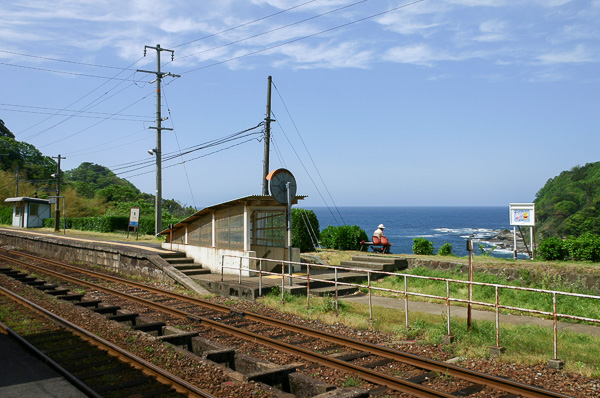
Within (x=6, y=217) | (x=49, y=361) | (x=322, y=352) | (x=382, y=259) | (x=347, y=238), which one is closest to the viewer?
(x=49, y=361)

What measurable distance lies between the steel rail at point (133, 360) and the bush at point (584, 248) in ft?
44.9

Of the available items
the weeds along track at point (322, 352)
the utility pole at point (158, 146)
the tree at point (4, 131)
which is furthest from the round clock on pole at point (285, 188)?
the tree at point (4, 131)

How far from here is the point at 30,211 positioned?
4597 centimetres

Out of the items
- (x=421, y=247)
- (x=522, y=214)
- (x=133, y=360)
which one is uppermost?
(x=522, y=214)

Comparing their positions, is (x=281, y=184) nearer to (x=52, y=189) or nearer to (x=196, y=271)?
(x=196, y=271)

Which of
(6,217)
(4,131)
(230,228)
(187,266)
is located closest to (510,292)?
(230,228)

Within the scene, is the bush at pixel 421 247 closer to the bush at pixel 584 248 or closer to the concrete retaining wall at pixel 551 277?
the concrete retaining wall at pixel 551 277

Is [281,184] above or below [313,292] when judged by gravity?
above

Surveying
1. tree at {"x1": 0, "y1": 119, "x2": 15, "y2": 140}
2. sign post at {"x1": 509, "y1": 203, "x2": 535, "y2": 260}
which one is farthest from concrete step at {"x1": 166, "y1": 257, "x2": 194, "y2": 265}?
tree at {"x1": 0, "y1": 119, "x2": 15, "y2": 140}

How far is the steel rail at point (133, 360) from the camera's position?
6352 millimetres

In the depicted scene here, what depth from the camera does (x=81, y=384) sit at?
250 inches

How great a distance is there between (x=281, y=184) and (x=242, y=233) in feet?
10.3

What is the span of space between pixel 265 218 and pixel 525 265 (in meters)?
8.97

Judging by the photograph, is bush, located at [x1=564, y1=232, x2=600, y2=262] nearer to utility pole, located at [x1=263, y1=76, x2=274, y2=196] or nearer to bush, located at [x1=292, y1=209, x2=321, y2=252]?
bush, located at [x1=292, y1=209, x2=321, y2=252]
